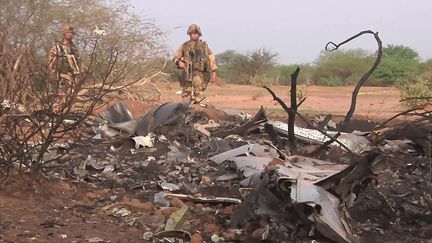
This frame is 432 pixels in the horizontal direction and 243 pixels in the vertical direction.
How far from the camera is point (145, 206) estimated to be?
478 cm

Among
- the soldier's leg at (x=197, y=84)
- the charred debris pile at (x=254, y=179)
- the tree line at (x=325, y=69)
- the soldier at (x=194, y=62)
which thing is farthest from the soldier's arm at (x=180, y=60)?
the tree line at (x=325, y=69)

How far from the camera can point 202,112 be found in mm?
10156

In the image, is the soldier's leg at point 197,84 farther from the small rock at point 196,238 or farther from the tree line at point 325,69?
the tree line at point 325,69

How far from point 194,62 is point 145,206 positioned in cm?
764

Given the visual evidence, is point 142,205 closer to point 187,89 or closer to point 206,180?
point 206,180

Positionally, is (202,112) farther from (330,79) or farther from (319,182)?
(330,79)

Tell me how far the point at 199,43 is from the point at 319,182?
8.46m

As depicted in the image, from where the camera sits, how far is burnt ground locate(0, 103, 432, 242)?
4.10 m

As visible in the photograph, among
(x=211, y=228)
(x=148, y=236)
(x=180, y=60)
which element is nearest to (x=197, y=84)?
(x=180, y=60)

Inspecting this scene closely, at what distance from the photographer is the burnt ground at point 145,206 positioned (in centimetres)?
410

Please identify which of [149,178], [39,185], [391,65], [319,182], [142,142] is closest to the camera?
[319,182]

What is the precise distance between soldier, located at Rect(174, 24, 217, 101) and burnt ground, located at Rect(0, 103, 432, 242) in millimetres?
5860

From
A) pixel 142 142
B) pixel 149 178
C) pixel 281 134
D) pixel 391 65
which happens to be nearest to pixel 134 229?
pixel 149 178

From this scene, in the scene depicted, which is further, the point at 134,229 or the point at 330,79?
the point at 330,79
